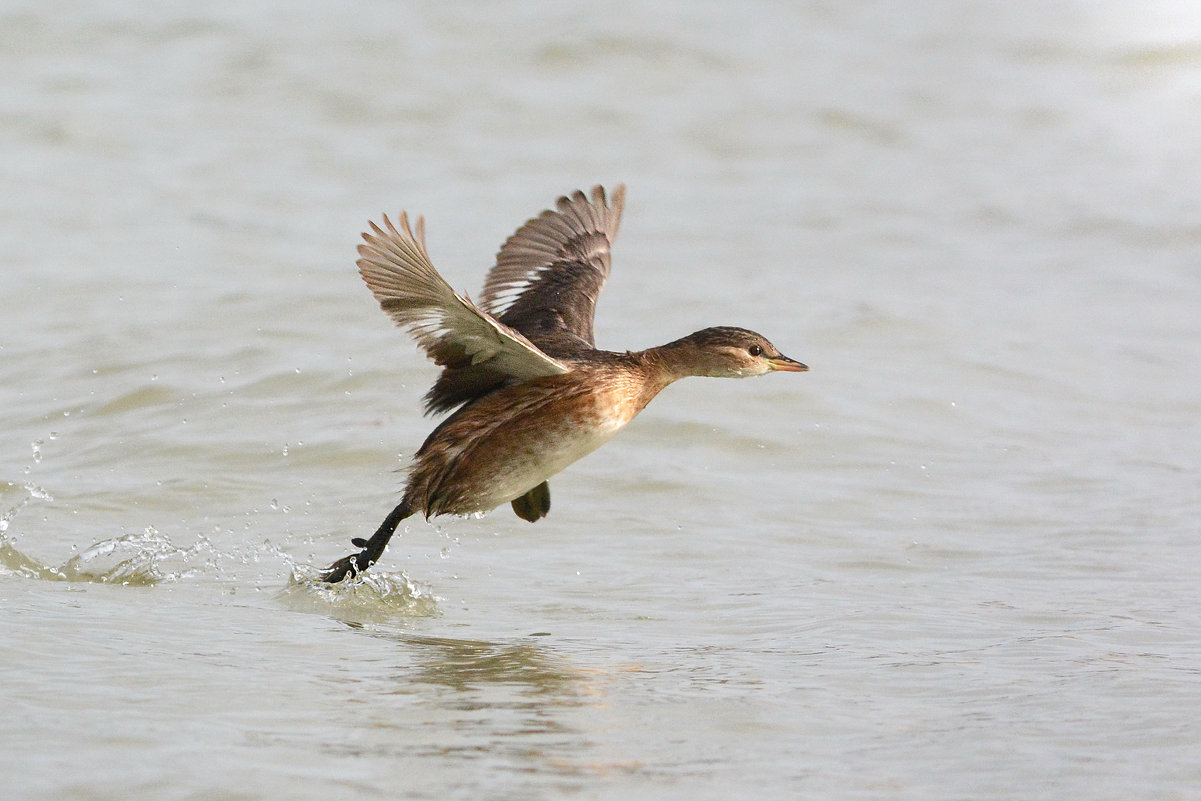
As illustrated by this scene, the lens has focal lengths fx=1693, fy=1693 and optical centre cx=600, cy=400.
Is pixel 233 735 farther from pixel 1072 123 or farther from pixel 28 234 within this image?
pixel 1072 123

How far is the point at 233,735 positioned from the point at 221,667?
2.30ft

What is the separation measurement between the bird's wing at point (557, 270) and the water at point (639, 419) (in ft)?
3.10

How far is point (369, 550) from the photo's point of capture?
239 inches

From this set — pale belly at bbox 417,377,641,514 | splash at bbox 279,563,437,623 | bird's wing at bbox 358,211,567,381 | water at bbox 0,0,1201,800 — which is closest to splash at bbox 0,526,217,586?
water at bbox 0,0,1201,800

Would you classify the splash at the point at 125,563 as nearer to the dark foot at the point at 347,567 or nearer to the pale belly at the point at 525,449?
the dark foot at the point at 347,567

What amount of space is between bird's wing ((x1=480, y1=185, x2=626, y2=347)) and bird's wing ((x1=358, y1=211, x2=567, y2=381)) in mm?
Answer: 674

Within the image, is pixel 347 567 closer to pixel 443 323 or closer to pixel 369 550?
pixel 369 550

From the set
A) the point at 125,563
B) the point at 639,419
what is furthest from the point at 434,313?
the point at 639,419

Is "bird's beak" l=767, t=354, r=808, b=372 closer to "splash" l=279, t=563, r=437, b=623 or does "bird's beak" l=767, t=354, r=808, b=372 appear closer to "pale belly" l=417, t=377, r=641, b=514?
"pale belly" l=417, t=377, r=641, b=514

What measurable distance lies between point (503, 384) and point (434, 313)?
581 mm

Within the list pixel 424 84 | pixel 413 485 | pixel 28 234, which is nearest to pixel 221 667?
pixel 413 485

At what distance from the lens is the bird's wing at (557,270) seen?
6667 mm

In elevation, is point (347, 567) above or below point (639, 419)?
below

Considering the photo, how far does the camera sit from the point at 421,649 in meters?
5.22
